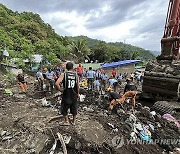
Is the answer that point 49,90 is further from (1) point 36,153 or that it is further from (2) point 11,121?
(1) point 36,153

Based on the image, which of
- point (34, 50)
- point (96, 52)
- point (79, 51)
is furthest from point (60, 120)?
point (96, 52)

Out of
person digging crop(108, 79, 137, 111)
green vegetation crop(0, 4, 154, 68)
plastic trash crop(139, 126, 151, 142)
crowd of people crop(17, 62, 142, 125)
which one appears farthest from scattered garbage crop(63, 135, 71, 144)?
green vegetation crop(0, 4, 154, 68)

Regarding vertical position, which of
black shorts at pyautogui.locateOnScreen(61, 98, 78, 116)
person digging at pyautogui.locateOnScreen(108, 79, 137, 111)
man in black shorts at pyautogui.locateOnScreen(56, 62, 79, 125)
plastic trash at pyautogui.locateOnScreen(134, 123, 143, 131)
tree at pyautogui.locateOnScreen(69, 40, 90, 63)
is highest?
tree at pyautogui.locateOnScreen(69, 40, 90, 63)

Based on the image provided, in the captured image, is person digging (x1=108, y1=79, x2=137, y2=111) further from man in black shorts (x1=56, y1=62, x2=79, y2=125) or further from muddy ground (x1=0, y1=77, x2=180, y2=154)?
man in black shorts (x1=56, y1=62, x2=79, y2=125)

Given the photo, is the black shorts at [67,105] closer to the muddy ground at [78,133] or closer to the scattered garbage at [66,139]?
the muddy ground at [78,133]

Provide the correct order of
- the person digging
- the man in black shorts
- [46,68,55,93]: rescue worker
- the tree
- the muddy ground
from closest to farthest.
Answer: the muddy ground
the man in black shorts
the person digging
[46,68,55,93]: rescue worker
the tree

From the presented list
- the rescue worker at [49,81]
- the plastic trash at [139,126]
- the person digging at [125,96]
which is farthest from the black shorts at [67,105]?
the rescue worker at [49,81]

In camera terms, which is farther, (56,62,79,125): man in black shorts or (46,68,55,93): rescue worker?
(46,68,55,93): rescue worker

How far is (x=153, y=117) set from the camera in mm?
6988

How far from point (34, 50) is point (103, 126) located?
79.5 ft

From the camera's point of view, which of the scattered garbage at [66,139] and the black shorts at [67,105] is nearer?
the scattered garbage at [66,139]

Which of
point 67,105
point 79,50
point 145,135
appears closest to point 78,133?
point 67,105

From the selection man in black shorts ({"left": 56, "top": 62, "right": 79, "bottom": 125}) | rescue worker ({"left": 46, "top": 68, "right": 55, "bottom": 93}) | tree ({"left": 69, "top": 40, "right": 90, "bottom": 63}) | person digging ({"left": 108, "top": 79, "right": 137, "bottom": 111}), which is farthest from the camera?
tree ({"left": 69, "top": 40, "right": 90, "bottom": 63})

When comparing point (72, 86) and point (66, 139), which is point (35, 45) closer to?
point (72, 86)
